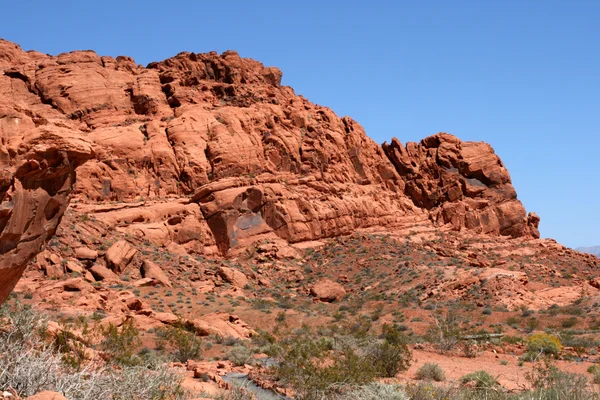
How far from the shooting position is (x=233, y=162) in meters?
46.5

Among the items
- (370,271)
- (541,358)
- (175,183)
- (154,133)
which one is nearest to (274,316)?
(541,358)

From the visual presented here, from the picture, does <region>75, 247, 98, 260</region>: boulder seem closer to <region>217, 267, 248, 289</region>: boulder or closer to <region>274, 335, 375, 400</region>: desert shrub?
<region>217, 267, 248, 289</region>: boulder

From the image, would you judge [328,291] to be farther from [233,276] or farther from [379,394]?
[379,394]

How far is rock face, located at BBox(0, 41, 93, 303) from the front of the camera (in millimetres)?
7863

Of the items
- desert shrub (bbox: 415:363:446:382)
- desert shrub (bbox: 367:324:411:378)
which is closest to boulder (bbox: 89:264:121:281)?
desert shrub (bbox: 367:324:411:378)

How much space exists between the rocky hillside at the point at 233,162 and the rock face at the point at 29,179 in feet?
78.2

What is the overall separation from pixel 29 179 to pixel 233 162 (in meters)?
38.4

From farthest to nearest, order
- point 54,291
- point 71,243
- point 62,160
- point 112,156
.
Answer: point 112,156 < point 71,243 < point 54,291 < point 62,160

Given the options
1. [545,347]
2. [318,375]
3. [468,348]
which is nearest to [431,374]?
[318,375]

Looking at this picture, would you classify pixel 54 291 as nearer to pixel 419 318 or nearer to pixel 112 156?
pixel 419 318

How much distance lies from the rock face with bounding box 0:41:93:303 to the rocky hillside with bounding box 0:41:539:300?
2384 centimetres

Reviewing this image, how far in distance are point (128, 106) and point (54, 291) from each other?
→ 104ft

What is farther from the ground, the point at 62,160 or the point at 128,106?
the point at 128,106

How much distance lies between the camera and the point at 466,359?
1747cm
